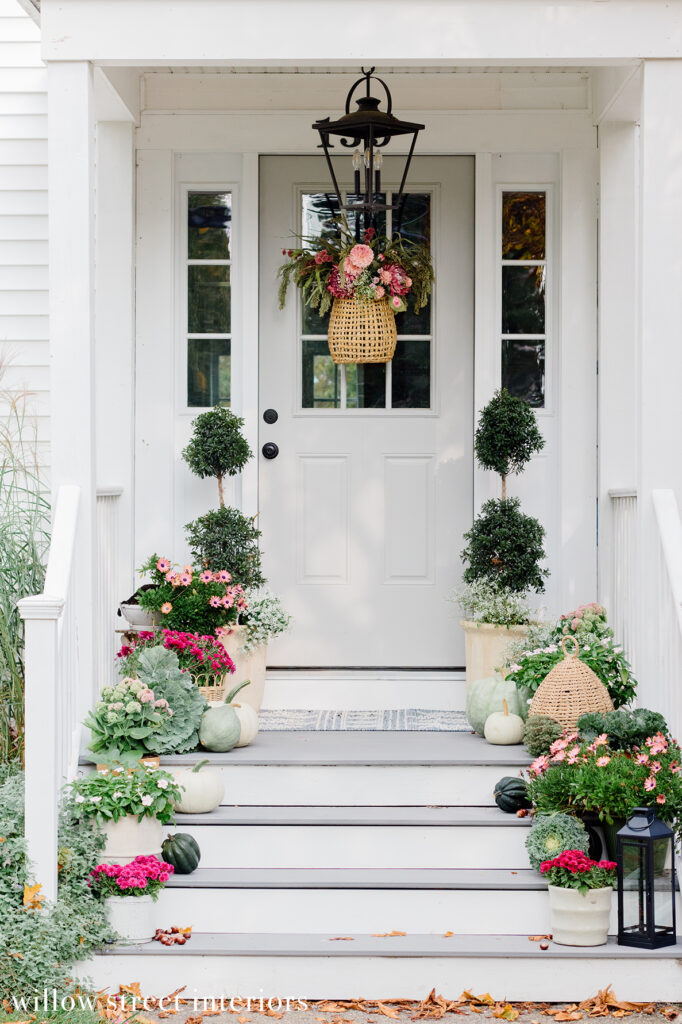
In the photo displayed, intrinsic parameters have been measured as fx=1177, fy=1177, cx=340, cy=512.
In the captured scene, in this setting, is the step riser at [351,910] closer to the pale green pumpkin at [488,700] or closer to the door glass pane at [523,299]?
the pale green pumpkin at [488,700]

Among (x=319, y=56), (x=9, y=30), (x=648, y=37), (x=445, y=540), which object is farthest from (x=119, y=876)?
(x=9, y=30)

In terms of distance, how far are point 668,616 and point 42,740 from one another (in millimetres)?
2032

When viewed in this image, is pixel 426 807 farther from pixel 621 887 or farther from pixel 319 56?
pixel 319 56

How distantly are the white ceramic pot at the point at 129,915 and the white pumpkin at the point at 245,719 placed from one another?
2.82 ft

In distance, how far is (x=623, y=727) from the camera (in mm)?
3754

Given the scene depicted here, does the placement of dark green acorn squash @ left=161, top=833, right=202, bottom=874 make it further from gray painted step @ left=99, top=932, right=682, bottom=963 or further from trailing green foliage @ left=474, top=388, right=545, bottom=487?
trailing green foliage @ left=474, top=388, right=545, bottom=487

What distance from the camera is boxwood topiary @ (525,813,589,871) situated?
3.53 meters

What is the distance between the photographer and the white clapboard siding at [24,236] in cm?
515

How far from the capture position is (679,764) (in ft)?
11.8

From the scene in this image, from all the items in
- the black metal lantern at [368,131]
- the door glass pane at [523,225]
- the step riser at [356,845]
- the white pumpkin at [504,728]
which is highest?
the black metal lantern at [368,131]

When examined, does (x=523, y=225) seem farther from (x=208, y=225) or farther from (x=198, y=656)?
(x=198, y=656)

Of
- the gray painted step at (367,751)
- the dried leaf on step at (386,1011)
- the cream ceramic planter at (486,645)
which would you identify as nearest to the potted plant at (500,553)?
the cream ceramic planter at (486,645)

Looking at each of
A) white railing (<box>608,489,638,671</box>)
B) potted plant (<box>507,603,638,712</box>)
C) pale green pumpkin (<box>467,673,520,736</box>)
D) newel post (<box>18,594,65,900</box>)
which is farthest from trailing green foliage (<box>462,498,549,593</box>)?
newel post (<box>18,594,65,900</box>)

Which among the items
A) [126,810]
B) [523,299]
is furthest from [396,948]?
[523,299]
